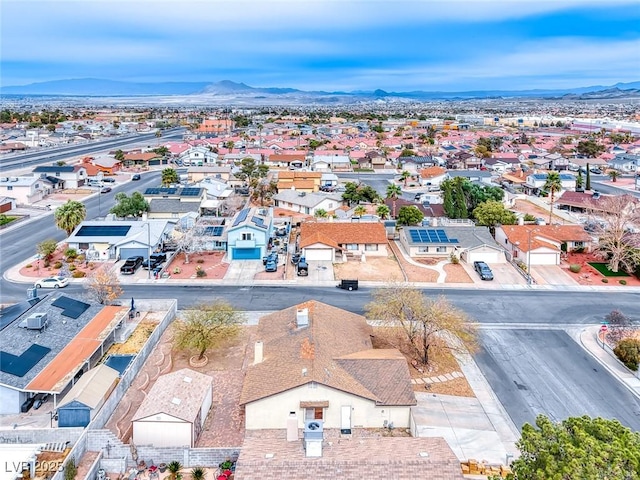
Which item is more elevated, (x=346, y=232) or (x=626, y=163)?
(x=626, y=163)

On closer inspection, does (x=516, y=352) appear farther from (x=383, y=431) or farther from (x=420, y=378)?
(x=383, y=431)

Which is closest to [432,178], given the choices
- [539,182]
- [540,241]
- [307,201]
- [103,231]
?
[539,182]

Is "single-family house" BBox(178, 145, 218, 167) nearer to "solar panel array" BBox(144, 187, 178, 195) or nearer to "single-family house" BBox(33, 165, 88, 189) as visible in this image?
"single-family house" BBox(33, 165, 88, 189)

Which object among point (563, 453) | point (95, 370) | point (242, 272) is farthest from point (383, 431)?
point (242, 272)

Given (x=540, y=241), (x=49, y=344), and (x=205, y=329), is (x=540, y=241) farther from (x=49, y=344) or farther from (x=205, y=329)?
(x=49, y=344)

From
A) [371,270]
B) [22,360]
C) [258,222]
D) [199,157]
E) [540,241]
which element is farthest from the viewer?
[199,157]

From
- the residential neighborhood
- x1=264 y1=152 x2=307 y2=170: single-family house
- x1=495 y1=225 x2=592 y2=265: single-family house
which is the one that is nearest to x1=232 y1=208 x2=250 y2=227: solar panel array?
the residential neighborhood

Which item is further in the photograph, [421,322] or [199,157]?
[199,157]
